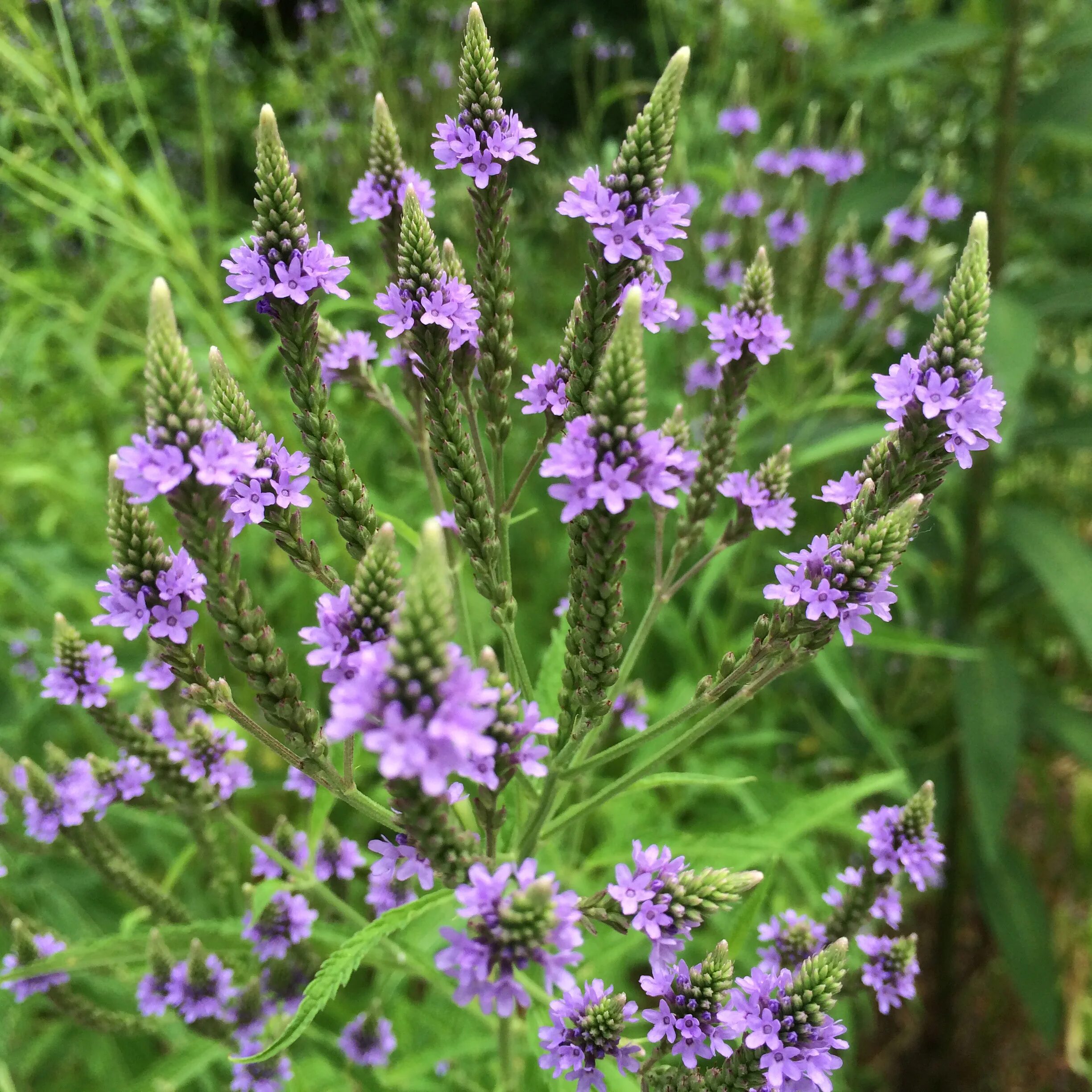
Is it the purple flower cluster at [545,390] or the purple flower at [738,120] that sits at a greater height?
the purple flower at [738,120]

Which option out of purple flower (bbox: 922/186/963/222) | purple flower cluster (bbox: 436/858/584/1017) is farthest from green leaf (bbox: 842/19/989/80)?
purple flower cluster (bbox: 436/858/584/1017)

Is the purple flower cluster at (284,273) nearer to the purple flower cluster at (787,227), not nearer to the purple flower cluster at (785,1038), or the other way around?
the purple flower cluster at (785,1038)

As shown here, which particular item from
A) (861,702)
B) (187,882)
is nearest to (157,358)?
(861,702)

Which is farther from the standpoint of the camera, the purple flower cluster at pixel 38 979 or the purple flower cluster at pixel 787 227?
the purple flower cluster at pixel 787 227

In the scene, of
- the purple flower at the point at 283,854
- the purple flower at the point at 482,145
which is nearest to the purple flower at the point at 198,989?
the purple flower at the point at 283,854

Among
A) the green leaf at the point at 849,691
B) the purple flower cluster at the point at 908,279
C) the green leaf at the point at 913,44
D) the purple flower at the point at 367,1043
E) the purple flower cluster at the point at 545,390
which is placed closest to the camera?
the purple flower cluster at the point at 545,390

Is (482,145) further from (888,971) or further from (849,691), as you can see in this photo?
(849,691)

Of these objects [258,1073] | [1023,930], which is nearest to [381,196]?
[258,1073]
